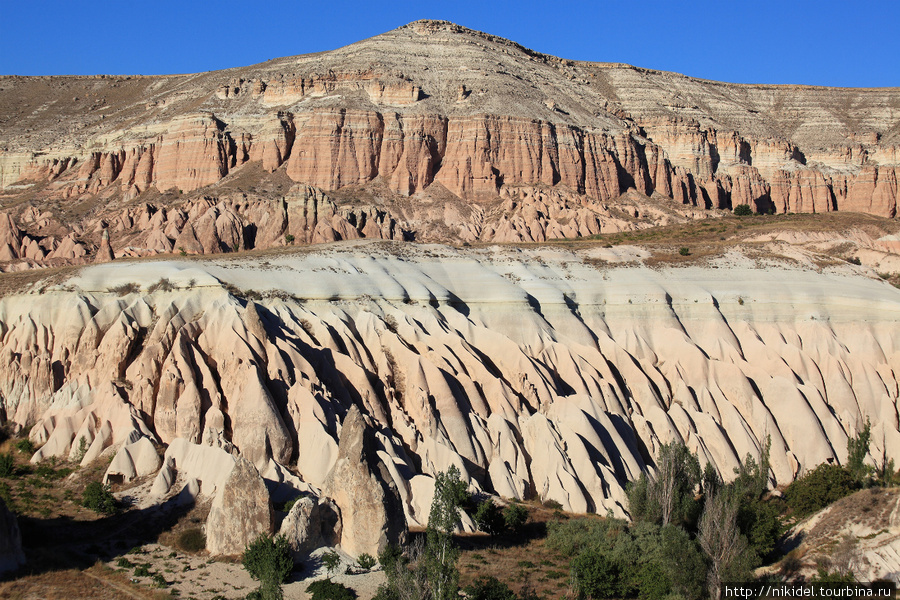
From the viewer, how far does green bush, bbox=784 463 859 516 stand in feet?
124

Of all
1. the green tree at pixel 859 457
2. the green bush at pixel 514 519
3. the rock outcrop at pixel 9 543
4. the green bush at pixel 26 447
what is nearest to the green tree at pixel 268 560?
the rock outcrop at pixel 9 543

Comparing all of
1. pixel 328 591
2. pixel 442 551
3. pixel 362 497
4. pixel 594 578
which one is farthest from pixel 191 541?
pixel 594 578

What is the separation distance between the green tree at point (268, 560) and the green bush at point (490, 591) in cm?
527

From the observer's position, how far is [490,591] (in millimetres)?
26344

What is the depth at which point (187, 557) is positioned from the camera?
29203mm

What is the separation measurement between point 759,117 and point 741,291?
3555 inches

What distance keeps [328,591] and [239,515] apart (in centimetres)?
458

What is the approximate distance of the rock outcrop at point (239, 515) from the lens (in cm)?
2931

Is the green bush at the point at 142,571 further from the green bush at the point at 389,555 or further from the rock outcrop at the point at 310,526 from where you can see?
the green bush at the point at 389,555

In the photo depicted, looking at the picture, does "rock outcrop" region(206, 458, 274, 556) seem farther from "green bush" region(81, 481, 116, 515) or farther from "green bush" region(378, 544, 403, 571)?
"green bush" region(81, 481, 116, 515)

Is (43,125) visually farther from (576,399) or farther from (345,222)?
(576,399)

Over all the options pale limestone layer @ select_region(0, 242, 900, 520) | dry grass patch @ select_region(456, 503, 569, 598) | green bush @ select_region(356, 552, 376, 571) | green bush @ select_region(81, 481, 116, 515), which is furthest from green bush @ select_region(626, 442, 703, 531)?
green bush @ select_region(81, 481, 116, 515)

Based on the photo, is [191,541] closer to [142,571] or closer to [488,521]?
[142,571]

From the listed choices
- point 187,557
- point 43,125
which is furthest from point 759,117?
point 187,557
